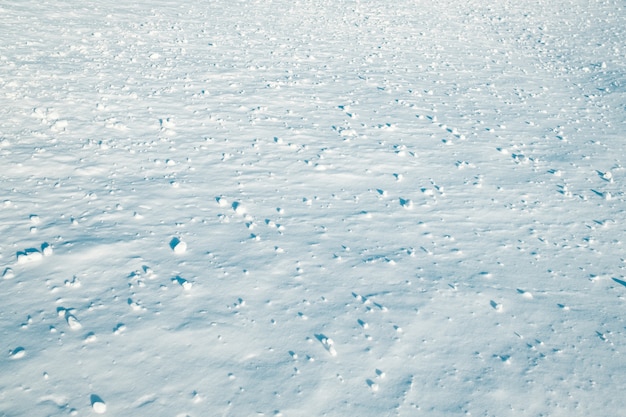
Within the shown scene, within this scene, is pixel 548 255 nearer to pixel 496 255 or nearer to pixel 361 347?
pixel 496 255

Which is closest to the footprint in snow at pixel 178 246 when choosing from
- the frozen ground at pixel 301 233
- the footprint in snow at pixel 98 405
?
the frozen ground at pixel 301 233

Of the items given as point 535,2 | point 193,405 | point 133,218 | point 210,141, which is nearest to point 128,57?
point 210,141

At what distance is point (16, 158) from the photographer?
4.16m

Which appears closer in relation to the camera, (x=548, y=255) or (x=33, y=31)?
(x=548, y=255)

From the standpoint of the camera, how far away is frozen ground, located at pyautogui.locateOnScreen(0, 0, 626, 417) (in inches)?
101

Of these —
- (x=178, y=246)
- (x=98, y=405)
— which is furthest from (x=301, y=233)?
(x=98, y=405)

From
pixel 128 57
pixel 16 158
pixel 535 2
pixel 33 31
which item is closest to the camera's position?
pixel 16 158

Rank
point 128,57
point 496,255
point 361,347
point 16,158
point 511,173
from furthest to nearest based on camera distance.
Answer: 1. point 128,57
2. point 511,173
3. point 16,158
4. point 496,255
5. point 361,347

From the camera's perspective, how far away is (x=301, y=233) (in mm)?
3686

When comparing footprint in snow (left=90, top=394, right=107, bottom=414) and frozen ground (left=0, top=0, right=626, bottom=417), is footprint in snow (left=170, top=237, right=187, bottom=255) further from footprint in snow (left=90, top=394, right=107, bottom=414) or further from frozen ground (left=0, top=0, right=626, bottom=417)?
footprint in snow (left=90, top=394, right=107, bottom=414)

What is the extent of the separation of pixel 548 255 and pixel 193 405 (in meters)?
3.03

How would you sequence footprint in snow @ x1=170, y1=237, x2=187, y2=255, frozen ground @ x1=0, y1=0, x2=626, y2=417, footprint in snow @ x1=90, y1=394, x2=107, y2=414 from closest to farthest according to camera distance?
footprint in snow @ x1=90, y1=394, x2=107, y2=414 → frozen ground @ x1=0, y1=0, x2=626, y2=417 → footprint in snow @ x1=170, y1=237, x2=187, y2=255

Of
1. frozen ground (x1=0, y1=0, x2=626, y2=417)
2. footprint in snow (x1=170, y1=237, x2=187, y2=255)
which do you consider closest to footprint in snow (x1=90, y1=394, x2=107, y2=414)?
frozen ground (x1=0, y1=0, x2=626, y2=417)

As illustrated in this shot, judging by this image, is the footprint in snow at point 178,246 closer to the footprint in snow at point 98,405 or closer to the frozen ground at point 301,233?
the frozen ground at point 301,233
